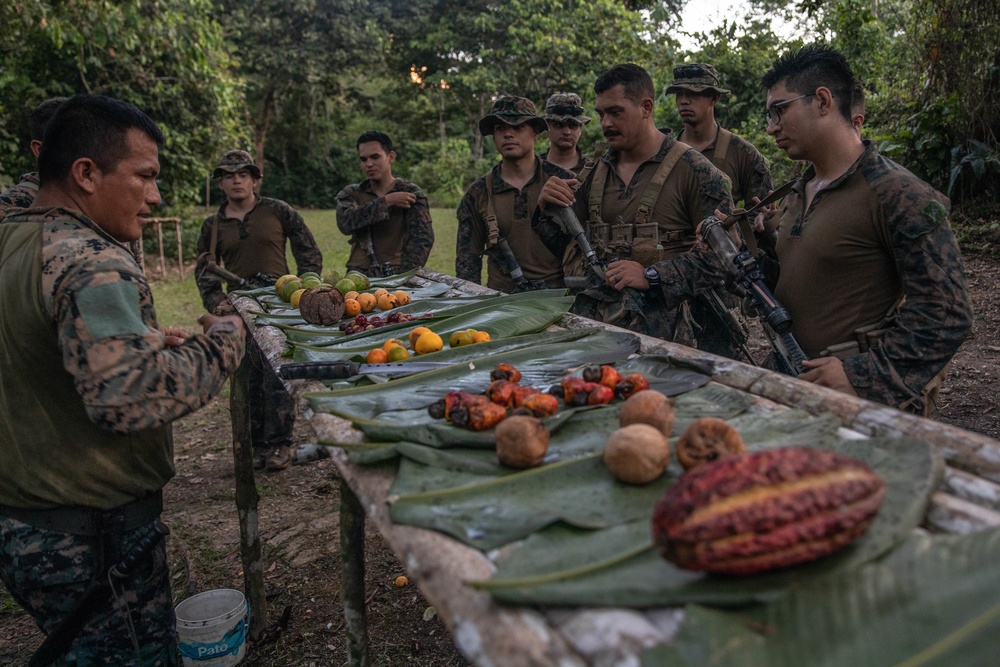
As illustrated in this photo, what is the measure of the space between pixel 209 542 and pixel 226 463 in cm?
133

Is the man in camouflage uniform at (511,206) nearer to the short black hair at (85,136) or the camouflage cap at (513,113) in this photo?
the camouflage cap at (513,113)

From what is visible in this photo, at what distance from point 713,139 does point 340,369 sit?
3.84 meters

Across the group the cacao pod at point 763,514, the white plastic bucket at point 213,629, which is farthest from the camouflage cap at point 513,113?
the cacao pod at point 763,514

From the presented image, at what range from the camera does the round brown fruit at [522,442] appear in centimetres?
173

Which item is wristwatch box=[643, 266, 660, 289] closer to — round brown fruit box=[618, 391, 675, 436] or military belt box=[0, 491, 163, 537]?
round brown fruit box=[618, 391, 675, 436]

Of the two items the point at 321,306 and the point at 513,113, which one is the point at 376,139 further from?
the point at 321,306

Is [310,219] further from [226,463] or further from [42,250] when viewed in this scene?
[42,250]

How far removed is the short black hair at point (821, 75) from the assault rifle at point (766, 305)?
0.69 metres

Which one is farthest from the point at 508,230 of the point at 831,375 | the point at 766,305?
the point at 831,375

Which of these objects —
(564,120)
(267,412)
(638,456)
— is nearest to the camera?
(638,456)

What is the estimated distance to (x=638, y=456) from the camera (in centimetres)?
158

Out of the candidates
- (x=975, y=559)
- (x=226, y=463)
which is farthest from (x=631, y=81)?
(x=226, y=463)

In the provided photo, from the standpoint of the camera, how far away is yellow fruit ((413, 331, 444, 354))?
301 cm

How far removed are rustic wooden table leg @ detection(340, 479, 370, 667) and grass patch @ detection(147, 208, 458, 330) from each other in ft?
28.3
